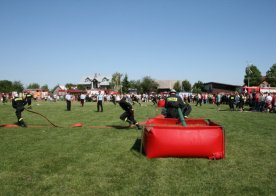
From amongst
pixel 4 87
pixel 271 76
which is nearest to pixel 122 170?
pixel 271 76

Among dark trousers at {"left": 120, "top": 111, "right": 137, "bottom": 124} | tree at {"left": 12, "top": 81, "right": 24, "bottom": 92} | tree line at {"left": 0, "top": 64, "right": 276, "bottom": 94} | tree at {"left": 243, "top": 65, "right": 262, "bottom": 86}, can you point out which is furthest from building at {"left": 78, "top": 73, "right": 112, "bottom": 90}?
dark trousers at {"left": 120, "top": 111, "right": 137, "bottom": 124}

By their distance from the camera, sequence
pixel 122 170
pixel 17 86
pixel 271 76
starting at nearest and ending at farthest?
pixel 122 170
pixel 271 76
pixel 17 86

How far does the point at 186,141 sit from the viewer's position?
285 inches

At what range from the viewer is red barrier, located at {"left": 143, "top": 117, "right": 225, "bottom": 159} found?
7250 millimetres

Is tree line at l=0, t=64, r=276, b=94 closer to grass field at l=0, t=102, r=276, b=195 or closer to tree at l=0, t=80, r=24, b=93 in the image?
tree at l=0, t=80, r=24, b=93

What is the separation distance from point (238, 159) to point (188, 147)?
4.18 ft

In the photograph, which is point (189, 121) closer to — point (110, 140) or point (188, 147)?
point (110, 140)

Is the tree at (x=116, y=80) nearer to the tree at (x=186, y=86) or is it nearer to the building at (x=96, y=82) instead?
the building at (x=96, y=82)

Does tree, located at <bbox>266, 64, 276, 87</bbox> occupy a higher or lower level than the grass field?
higher

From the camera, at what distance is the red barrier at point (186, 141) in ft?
23.8

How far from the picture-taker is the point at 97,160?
23.8ft

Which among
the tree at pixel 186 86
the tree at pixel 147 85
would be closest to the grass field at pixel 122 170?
the tree at pixel 147 85

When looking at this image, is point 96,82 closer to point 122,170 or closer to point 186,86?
point 186,86

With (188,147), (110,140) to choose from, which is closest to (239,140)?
(188,147)
